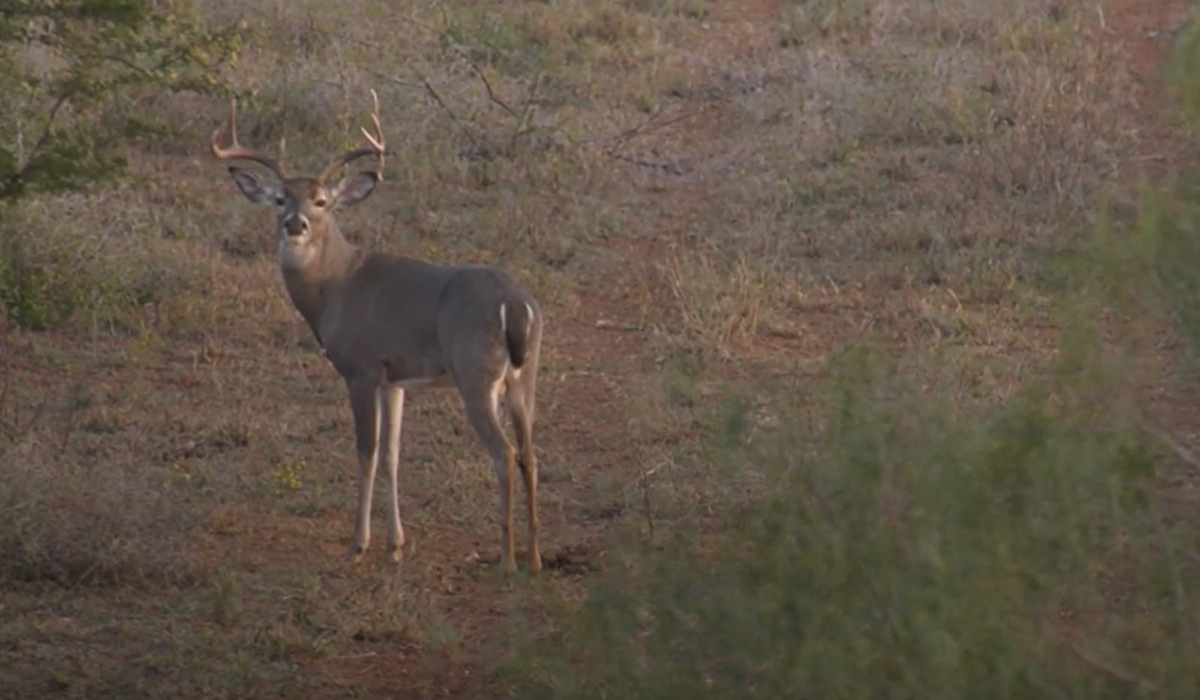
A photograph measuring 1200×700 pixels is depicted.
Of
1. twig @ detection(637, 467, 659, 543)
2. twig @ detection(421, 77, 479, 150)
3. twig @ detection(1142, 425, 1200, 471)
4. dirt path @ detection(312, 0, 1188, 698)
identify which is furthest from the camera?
twig @ detection(421, 77, 479, 150)

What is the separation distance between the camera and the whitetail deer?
340 inches

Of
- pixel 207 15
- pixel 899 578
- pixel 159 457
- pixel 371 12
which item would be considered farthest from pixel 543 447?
pixel 371 12

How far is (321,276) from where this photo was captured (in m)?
9.51

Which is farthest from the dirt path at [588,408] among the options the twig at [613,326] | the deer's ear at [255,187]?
the deer's ear at [255,187]

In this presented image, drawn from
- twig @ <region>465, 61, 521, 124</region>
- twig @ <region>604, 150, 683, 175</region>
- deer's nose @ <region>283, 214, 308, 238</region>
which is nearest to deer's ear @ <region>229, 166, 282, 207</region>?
deer's nose @ <region>283, 214, 308, 238</region>

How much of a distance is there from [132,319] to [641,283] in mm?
3169

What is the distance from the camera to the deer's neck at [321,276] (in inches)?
373

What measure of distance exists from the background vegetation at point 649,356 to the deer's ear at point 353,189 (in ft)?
2.31

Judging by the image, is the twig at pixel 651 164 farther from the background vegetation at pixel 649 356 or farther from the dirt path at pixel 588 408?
the dirt path at pixel 588 408

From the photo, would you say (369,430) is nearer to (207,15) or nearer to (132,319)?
(132,319)

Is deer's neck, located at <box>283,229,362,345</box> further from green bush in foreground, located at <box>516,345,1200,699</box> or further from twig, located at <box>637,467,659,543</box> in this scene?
green bush in foreground, located at <box>516,345,1200,699</box>

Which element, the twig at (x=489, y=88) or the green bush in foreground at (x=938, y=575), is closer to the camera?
the green bush in foreground at (x=938, y=575)

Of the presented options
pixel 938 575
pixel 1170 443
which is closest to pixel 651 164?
pixel 1170 443

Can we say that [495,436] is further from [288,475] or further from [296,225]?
[296,225]
